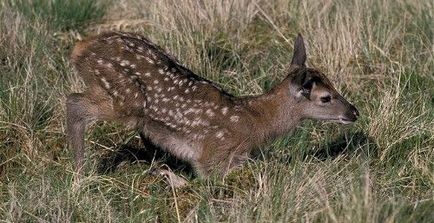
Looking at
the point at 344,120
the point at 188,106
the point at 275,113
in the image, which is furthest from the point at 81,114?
the point at 344,120

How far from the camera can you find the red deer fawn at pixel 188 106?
6.95m

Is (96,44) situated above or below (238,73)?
above

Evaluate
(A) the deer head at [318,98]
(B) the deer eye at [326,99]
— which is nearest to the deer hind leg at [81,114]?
Result: (A) the deer head at [318,98]

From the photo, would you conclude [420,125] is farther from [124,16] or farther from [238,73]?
Result: [124,16]

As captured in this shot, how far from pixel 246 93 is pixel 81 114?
151 centimetres

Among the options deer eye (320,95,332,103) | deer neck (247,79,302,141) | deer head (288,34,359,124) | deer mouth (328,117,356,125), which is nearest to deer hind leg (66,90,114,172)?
deer neck (247,79,302,141)

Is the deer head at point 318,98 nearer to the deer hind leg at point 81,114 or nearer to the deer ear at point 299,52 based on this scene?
the deer ear at point 299,52

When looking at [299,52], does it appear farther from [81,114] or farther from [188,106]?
[81,114]

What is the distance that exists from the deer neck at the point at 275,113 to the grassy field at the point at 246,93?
0.13 m

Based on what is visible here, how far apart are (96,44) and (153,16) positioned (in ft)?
5.92

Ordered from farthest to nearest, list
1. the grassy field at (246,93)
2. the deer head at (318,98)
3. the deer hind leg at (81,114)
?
the deer hind leg at (81,114) < the deer head at (318,98) < the grassy field at (246,93)

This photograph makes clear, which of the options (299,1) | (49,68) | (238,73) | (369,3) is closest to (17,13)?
(49,68)

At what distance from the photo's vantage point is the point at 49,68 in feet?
26.8

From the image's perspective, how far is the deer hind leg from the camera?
7.02 m
